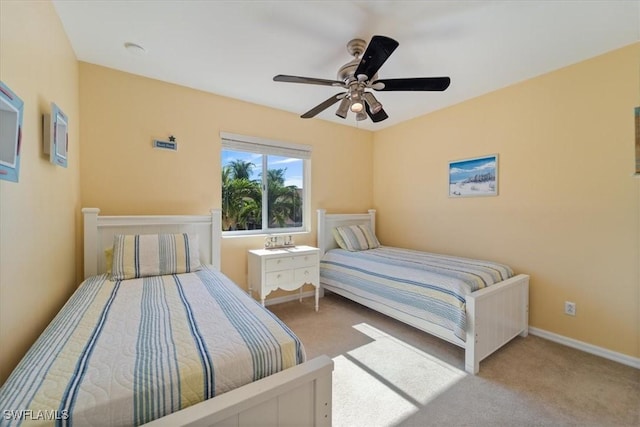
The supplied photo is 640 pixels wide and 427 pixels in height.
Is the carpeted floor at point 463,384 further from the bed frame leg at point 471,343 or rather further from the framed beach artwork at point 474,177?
the framed beach artwork at point 474,177

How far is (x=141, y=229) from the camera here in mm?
2443

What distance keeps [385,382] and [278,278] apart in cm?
144

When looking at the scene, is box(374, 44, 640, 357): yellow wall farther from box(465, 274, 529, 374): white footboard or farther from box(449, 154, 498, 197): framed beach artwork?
box(465, 274, 529, 374): white footboard

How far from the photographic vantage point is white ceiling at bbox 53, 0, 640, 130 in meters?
1.70

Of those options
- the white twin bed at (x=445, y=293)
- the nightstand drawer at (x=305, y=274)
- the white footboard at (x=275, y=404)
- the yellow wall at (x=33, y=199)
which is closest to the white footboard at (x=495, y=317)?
the white twin bed at (x=445, y=293)

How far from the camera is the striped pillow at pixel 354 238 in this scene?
355 cm

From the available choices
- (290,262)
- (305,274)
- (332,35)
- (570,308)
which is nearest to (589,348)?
(570,308)

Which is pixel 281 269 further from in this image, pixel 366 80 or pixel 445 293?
pixel 366 80

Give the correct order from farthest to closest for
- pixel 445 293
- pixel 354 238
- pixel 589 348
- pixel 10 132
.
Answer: pixel 354 238 → pixel 589 348 → pixel 445 293 → pixel 10 132

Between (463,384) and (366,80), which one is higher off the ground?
(366,80)

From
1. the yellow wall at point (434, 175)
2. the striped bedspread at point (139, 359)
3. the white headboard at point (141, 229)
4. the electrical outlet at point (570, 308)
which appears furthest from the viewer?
the electrical outlet at point (570, 308)

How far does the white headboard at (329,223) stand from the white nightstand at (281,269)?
50cm

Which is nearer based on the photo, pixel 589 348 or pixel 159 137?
pixel 589 348

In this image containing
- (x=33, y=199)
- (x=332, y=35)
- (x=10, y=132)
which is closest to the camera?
(x=10, y=132)
